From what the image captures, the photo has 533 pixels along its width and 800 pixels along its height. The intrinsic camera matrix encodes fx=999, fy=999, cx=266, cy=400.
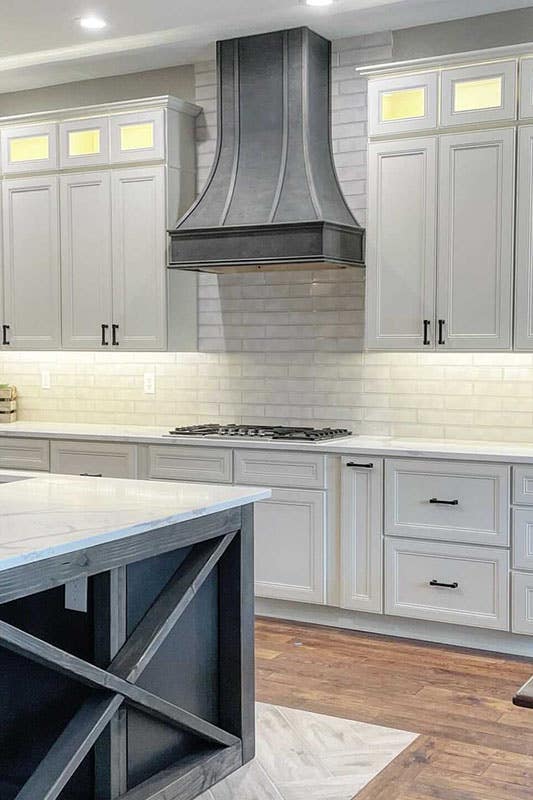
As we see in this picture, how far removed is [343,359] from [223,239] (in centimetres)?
94

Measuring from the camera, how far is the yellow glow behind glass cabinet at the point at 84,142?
18.6 feet

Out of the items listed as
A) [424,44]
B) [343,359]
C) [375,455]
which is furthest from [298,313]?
[424,44]

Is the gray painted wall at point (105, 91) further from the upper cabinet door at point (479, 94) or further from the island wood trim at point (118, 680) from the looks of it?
the island wood trim at point (118, 680)

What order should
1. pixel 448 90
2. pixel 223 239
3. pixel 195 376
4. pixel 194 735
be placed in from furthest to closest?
pixel 195 376 < pixel 223 239 < pixel 448 90 < pixel 194 735

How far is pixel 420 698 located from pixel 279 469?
55.0 inches

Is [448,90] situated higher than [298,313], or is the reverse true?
[448,90]

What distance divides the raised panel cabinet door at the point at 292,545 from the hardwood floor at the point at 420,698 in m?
0.20

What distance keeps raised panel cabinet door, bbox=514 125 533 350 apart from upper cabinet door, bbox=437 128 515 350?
0.12 feet

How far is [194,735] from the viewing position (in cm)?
314

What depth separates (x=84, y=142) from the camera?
5.71 meters

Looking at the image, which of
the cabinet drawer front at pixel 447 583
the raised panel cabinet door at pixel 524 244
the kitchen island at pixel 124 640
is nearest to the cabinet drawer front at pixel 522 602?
the cabinet drawer front at pixel 447 583

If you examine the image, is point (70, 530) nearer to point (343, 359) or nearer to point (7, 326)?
point (343, 359)

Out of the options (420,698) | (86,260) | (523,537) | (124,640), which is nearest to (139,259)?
(86,260)

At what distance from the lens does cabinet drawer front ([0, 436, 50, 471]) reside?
18.3 feet
